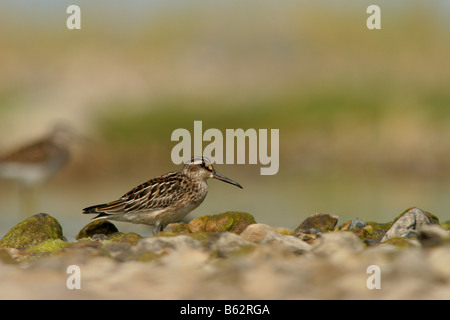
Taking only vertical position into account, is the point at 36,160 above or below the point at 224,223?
above

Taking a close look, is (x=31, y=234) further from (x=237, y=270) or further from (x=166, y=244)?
(x=237, y=270)

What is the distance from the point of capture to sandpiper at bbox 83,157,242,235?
14133mm

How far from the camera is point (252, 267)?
27.0ft

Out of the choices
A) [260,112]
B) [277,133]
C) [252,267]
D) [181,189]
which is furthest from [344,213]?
[260,112]

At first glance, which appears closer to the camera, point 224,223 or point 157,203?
point 224,223

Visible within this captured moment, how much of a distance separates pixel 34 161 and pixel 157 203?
829 centimetres

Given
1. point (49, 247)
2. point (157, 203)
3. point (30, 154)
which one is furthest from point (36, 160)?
point (49, 247)

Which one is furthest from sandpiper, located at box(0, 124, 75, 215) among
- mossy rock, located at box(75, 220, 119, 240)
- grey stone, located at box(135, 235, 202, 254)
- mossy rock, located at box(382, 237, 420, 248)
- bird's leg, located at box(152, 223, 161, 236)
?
mossy rock, located at box(382, 237, 420, 248)

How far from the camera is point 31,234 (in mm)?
12750

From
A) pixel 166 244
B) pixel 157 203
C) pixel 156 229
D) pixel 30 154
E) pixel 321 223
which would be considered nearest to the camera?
pixel 166 244

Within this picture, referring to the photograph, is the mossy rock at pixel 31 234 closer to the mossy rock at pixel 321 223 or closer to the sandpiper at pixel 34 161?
the mossy rock at pixel 321 223

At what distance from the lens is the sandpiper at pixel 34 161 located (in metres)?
21.3

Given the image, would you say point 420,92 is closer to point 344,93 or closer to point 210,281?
point 344,93
